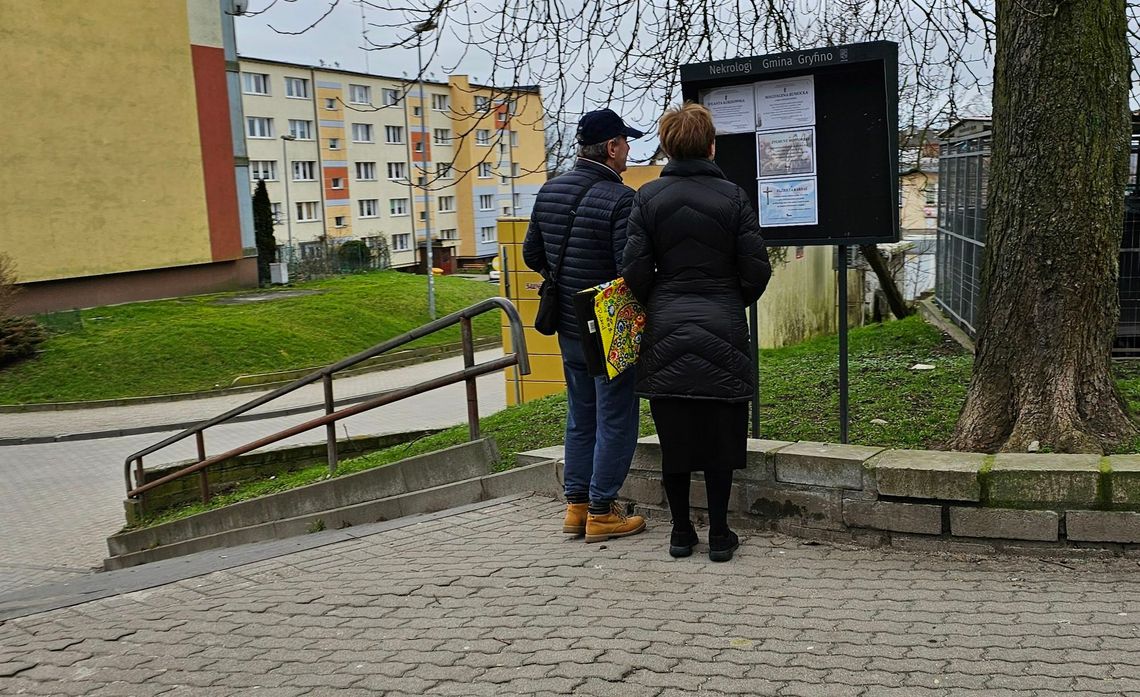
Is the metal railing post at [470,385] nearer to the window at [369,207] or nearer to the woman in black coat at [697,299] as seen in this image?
the woman in black coat at [697,299]

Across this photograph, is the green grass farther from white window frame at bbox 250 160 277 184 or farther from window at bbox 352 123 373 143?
window at bbox 352 123 373 143

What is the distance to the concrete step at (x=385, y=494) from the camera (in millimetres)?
6074

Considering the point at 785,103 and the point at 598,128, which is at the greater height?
the point at 785,103

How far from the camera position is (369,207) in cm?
6625

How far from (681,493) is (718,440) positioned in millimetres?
319

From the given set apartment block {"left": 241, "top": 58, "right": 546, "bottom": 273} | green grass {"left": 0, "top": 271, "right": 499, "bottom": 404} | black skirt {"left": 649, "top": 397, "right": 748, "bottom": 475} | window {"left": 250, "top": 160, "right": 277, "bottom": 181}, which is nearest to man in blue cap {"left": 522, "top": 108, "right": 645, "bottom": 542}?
black skirt {"left": 649, "top": 397, "right": 748, "bottom": 475}

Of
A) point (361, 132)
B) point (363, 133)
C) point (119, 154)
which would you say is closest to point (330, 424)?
point (119, 154)

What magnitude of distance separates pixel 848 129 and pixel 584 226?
1.33m

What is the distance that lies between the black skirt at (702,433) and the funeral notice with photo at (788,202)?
1.16 m

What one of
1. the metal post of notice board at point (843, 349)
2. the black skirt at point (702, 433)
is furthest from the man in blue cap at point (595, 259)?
the metal post of notice board at point (843, 349)

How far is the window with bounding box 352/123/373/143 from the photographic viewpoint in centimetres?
6419

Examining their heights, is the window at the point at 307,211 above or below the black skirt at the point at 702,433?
above

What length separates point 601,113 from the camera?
15.4 ft

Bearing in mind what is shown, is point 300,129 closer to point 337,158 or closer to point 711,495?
point 337,158
